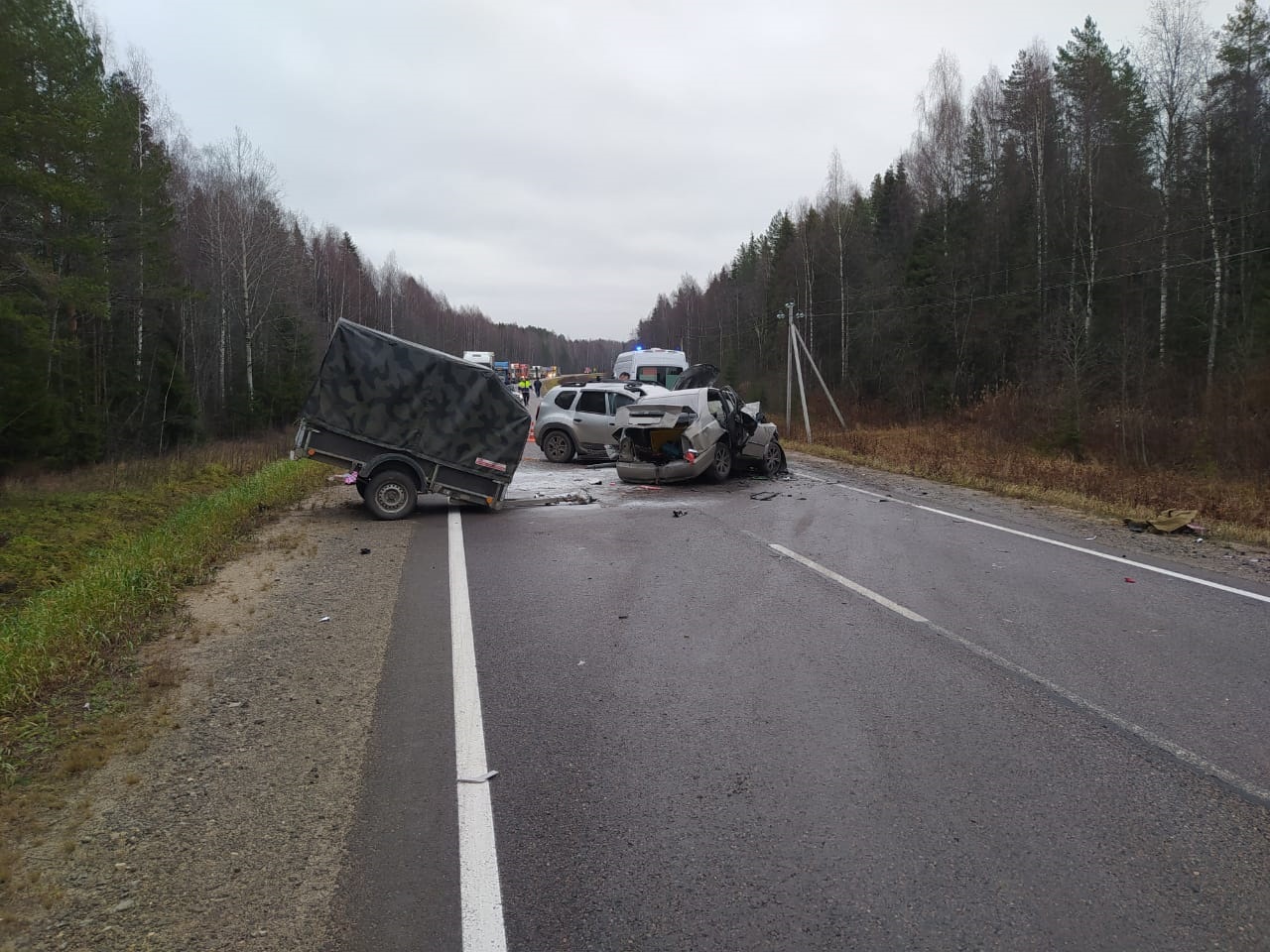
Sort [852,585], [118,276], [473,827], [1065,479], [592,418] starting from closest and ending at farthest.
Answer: [473,827] < [852,585] < [1065,479] < [592,418] < [118,276]

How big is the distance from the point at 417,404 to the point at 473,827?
9115 mm

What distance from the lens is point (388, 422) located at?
38.1 ft

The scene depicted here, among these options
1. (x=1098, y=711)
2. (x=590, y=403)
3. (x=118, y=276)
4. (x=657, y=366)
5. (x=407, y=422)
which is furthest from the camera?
(x=657, y=366)

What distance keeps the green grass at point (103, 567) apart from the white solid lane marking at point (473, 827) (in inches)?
86.9

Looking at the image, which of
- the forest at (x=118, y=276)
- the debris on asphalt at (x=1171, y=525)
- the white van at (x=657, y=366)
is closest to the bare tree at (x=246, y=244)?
the forest at (x=118, y=276)

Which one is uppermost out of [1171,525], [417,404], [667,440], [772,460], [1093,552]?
[417,404]

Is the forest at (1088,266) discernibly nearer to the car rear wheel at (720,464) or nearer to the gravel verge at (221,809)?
the car rear wheel at (720,464)

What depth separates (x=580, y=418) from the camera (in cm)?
2091

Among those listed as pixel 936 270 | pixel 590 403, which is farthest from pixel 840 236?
pixel 590 403

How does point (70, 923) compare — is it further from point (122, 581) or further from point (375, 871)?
point (122, 581)

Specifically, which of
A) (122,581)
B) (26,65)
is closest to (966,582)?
(122,581)

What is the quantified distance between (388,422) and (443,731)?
800 centimetres

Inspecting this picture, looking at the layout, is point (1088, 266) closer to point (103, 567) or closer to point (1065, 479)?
point (1065, 479)

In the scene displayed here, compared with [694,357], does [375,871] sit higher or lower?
lower
